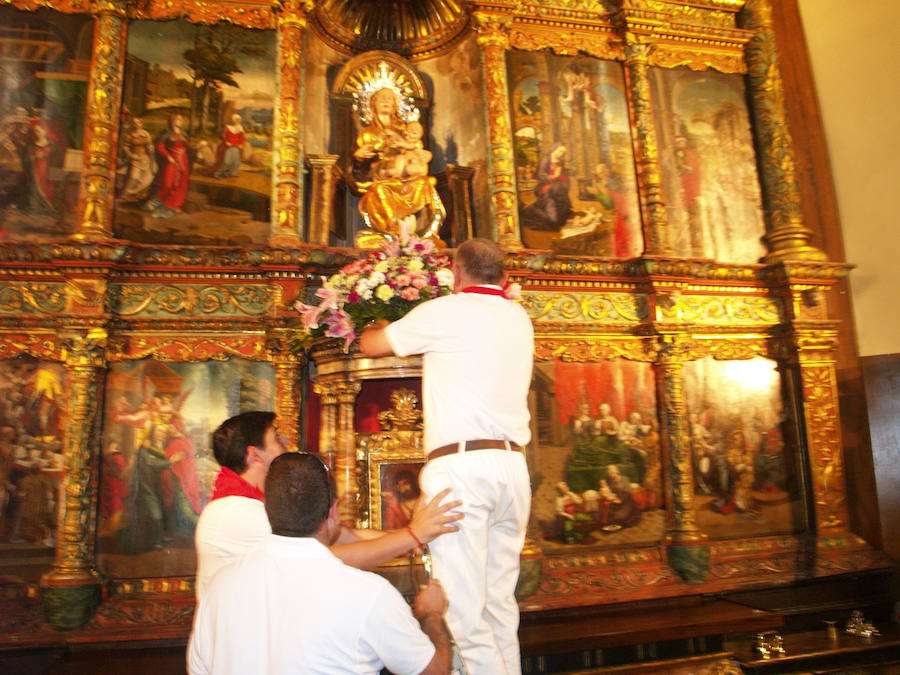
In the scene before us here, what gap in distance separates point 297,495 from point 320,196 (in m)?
5.43

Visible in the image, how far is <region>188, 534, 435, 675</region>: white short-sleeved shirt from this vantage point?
1.79 meters

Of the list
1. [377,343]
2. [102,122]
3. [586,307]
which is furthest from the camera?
[586,307]

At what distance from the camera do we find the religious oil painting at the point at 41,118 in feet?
20.4

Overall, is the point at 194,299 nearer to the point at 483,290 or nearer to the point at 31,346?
the point at 31,346

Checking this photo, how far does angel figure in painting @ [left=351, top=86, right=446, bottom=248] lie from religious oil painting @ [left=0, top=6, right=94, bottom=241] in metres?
2.88

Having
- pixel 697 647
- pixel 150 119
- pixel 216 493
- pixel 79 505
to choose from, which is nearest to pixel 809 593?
pixel 697 647

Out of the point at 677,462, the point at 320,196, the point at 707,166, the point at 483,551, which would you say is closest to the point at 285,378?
the point at 320,196

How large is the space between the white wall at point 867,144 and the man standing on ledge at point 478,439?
6425 millimetres

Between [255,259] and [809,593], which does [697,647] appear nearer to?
[809,593]

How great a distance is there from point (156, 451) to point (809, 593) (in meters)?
6.46

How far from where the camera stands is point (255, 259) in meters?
6.08

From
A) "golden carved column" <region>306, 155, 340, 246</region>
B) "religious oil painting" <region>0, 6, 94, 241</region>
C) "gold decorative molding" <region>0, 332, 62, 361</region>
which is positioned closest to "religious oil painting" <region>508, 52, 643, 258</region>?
"golden carved column" <region>306, 155, 340, 246</region>

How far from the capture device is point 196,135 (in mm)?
6684

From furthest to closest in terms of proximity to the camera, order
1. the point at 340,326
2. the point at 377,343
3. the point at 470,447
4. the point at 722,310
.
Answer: the point at 722,310 → the point at 340,326 → the point at 377,343 → the point at 470,447
